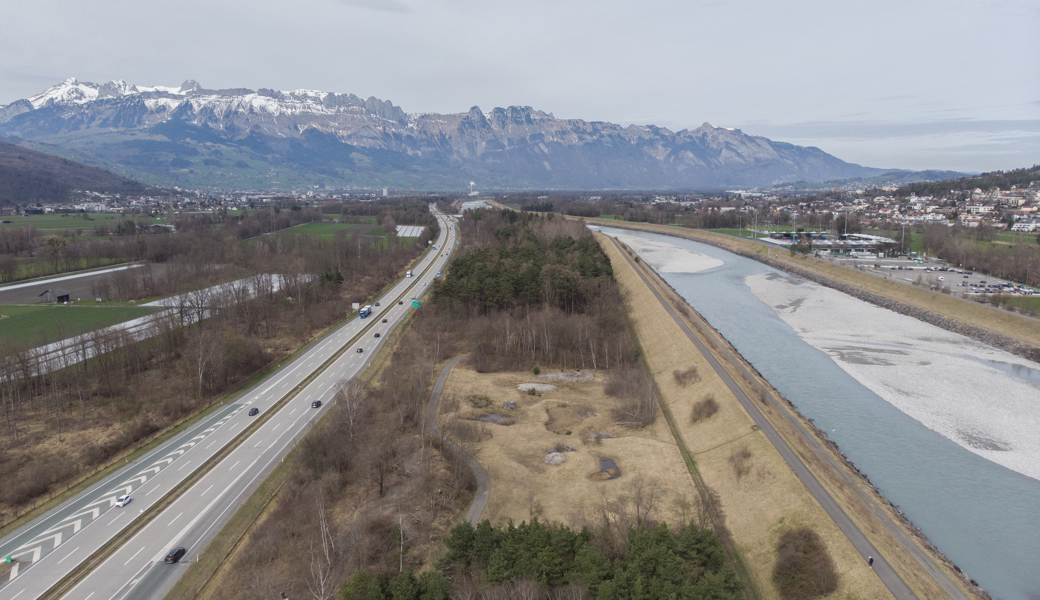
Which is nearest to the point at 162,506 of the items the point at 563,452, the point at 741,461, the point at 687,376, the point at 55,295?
the point at 563,452

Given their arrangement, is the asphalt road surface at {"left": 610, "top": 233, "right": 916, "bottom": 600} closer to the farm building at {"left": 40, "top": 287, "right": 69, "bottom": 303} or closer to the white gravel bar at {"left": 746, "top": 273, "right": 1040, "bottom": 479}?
the white gravel bar at {"left": 746, "top": 273, "right": 1040, "bottom": 479}

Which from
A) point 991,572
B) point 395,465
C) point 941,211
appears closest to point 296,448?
point 395,465

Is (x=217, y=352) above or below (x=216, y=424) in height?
above

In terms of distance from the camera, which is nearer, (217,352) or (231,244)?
(217,352)

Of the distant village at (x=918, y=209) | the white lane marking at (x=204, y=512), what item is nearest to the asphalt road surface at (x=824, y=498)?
the white lane marking at (x=204, y=512)

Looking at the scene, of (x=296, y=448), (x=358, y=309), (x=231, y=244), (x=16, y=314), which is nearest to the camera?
(x=296, y=448)

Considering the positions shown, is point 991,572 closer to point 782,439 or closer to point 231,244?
point 782,439

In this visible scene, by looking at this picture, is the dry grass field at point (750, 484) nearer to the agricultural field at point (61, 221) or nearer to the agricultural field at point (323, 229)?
the agricultural field at point (323, 229)
